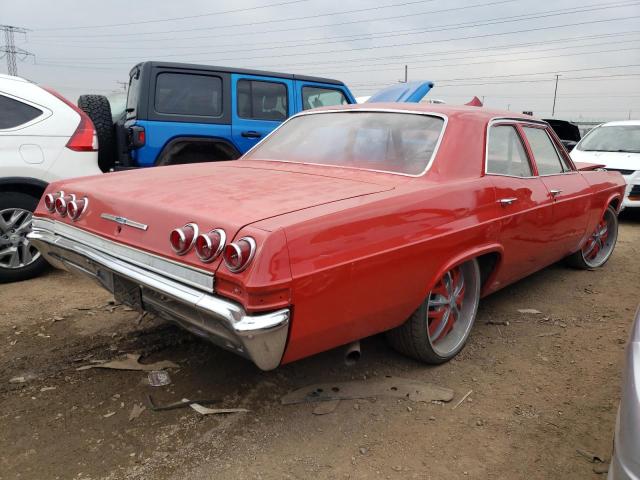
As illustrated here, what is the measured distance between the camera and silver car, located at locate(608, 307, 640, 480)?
150cm

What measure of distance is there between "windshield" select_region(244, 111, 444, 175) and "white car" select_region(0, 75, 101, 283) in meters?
1.78

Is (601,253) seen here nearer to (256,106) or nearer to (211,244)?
(256,106)

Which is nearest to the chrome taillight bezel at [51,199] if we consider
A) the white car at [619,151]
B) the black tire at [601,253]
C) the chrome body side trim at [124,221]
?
the chrome body side trim at [124,221]

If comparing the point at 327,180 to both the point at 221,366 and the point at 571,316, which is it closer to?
the point at 221,366

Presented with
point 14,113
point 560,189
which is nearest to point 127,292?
point 14,113

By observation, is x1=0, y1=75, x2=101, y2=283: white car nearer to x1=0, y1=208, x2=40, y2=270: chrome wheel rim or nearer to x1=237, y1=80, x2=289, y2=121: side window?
x1=0, y1=208, x2=40, y2=270: chrome wheel rim

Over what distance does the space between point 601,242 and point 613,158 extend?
342 centimetres

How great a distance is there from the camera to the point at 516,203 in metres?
3.30

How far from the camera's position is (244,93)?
6.04 m

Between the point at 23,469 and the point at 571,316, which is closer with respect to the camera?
the point at 23,469

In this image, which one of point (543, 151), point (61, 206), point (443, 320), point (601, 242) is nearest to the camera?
point (61, 206)

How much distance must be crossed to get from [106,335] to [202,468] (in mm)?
1532

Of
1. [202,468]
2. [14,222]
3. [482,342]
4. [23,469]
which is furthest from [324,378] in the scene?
[14,222]

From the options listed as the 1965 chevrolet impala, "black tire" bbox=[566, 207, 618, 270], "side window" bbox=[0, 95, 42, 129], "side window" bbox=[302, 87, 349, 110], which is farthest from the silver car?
"side window" bbox=[302, 87, 349, 110]
